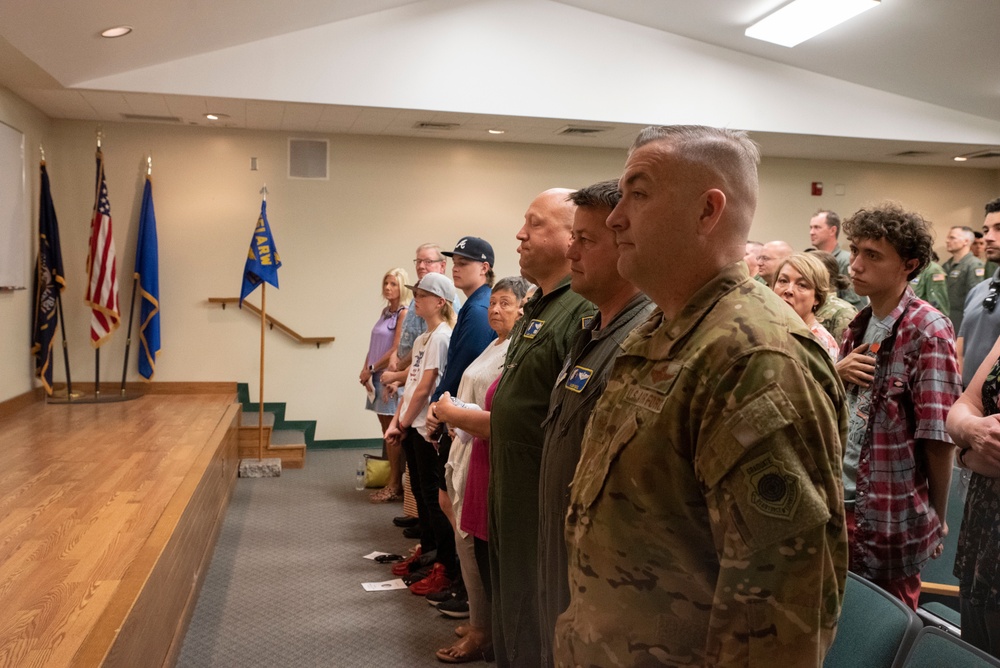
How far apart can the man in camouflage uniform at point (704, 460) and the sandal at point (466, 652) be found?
2024 mm

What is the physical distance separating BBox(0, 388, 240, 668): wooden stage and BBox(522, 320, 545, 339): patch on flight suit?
4.20 feet

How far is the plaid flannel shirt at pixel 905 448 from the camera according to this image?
1988 mm

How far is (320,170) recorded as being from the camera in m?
7.61

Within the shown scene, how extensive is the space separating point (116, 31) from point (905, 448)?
16.0 ft

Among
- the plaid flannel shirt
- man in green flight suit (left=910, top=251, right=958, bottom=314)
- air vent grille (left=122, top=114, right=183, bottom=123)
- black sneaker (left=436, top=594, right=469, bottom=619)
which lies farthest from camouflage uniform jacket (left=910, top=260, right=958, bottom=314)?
air vent grille (left=122, top=114, right=183, bottom=123)

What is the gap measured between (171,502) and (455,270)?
1546 millimetres

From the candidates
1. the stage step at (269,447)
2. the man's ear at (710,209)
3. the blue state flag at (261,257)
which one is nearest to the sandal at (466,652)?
the man's ear at (710,209)

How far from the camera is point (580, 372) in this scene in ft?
5.91

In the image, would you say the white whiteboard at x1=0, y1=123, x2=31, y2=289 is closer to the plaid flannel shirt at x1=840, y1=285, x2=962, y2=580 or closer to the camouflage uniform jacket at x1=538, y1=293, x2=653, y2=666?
the camouflage uniform jacket at x1=538, y1=293, x2=653, y2=666

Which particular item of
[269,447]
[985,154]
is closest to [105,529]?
[269,447]

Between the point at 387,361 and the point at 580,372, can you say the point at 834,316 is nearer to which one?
the point at 580,372

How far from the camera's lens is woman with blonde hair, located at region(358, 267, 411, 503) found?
582cm

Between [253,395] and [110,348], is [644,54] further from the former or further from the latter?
[110,348]

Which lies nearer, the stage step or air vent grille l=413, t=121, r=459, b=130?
the stage step
